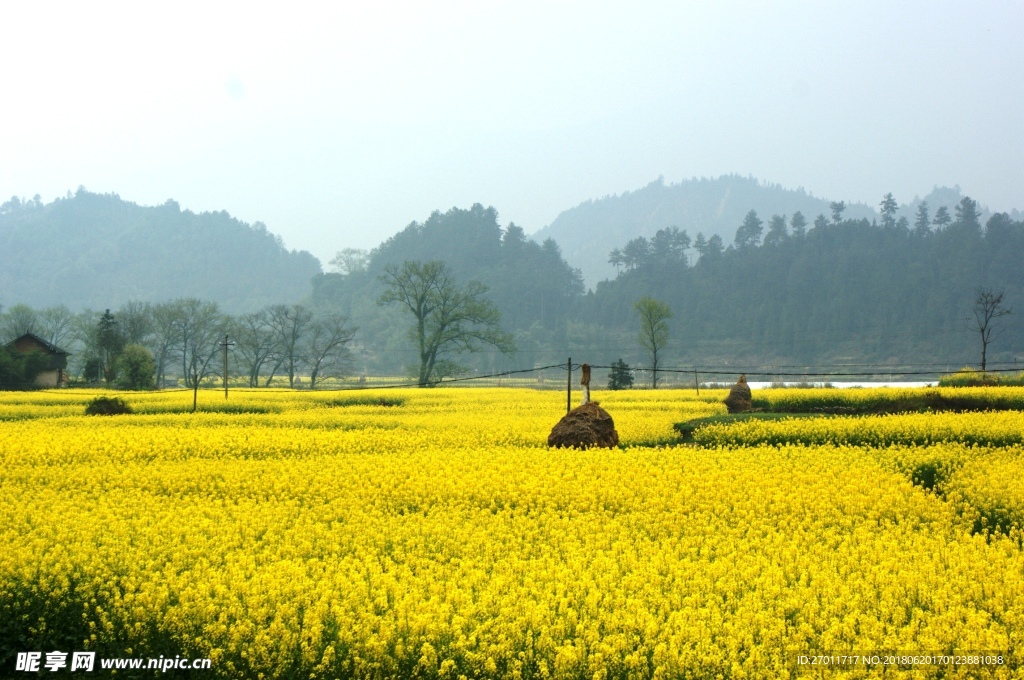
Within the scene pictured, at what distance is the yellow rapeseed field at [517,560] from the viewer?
24.6 ft

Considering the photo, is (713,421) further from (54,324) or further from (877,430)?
(54,324)

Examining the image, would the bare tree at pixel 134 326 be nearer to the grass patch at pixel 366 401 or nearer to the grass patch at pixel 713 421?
the grass patch at pixel 366 401

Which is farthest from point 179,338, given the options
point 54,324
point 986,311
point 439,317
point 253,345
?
point 986,311

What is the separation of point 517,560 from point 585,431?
38.3 ft

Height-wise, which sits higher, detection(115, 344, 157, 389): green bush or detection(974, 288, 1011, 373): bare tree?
detection(974, 288, 1011, 373): bare tree

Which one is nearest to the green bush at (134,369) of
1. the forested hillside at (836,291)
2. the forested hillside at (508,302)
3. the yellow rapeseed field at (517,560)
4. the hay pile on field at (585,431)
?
the yellow rapeseed field at (517,560)

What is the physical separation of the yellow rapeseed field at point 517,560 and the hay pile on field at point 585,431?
183 cm

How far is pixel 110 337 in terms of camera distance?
233 ft

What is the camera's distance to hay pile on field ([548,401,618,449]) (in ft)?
70.0

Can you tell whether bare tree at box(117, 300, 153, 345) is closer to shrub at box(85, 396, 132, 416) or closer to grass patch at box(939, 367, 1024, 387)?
shrub at box(85, 396, 132, 416)

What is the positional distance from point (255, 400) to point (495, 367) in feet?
329

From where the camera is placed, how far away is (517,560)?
389 inches

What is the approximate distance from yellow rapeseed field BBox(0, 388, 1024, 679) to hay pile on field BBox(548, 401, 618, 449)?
1.83 m

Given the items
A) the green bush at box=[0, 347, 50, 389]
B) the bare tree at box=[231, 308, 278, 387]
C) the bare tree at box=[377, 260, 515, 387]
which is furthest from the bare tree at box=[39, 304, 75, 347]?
the green bush at box=[0, 347, 50, 389]
